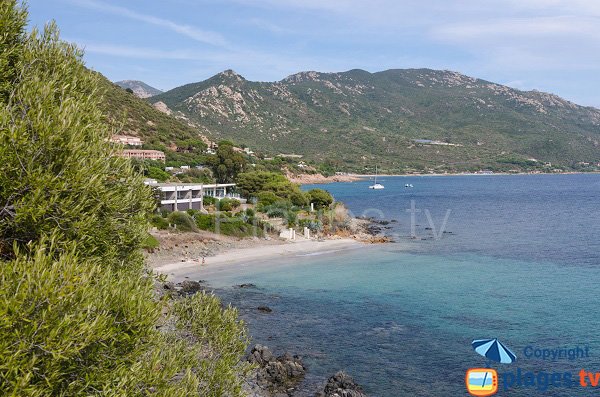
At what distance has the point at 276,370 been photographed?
2441 centimetres

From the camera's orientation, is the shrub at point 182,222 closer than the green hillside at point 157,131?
Yes

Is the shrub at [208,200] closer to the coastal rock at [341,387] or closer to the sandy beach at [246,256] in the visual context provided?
the sandy beach at [246,256]

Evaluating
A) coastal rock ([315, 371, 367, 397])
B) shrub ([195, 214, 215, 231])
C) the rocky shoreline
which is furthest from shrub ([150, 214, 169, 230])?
coastal rock ([315, 371, 367, 397])

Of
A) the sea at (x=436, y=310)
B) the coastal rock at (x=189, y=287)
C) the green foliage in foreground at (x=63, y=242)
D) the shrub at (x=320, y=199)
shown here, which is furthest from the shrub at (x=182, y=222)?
the green foliage in foreground at (x=63, y=242)

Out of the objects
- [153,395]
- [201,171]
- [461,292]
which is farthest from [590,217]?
[153,395]

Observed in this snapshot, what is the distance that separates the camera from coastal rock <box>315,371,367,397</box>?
21734 mm

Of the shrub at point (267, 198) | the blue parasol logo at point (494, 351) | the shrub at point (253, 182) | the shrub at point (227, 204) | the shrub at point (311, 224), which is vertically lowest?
the blue parasol logo at point (494, 351)

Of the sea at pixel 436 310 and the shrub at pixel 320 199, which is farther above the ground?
the shrub at pixel 320 199

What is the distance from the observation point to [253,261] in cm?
5475

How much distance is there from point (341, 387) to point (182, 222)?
4249cm

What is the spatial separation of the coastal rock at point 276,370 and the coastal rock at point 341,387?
1.79m

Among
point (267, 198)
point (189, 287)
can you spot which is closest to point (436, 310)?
point (189, 287)

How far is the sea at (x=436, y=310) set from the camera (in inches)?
988

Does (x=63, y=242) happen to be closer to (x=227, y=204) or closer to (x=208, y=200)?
(x=227, y=204)
